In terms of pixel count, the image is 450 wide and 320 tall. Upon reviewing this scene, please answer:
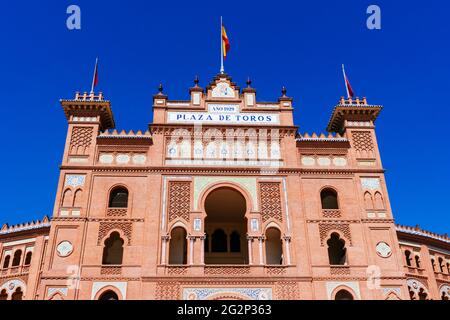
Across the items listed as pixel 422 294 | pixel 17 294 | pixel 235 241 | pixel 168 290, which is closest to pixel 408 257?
pixel 422 294

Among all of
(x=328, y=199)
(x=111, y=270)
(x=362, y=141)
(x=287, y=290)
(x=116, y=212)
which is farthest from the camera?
(x=362, y=141)

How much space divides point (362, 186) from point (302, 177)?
3442 millimetres

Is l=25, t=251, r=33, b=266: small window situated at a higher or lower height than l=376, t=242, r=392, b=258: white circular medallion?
higher

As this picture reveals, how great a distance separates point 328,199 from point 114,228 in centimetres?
1213

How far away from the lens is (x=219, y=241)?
29.5 metres

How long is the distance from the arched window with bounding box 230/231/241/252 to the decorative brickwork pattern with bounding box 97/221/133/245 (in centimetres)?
711

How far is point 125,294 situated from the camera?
910 inches

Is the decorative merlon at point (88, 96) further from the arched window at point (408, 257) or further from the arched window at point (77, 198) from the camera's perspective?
the arched window at point (408, 257)

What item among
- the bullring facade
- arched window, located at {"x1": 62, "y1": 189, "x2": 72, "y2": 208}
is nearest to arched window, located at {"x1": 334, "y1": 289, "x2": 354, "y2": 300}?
the bullring facade

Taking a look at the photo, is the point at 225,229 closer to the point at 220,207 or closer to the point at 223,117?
the point at 220,207

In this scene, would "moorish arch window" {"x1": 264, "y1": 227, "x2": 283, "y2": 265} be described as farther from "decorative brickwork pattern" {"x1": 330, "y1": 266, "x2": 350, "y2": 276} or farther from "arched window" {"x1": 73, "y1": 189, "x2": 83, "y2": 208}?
"arched window" {"x1": 73, "y1": 189, "x2": 83, "y2": 208}

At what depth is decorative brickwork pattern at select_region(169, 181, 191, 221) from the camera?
2544cm

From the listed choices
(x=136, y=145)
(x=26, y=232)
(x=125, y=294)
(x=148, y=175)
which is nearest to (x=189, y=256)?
(x=125, y=294)
